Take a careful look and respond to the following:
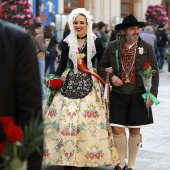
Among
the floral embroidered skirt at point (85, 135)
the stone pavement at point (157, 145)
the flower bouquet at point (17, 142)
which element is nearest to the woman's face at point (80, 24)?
the floral embroidered skirt at point (85, 135)

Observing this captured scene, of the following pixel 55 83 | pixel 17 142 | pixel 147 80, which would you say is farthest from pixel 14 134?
pixel 55 83

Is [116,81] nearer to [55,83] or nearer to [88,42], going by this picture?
[88,42]

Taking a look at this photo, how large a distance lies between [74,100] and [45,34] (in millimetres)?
9650

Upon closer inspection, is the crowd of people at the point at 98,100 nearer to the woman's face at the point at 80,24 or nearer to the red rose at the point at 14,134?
the woman's face at the point at 80,24

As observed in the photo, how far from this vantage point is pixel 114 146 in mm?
6754

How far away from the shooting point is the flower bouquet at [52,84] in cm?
682

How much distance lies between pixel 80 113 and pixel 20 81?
413cm

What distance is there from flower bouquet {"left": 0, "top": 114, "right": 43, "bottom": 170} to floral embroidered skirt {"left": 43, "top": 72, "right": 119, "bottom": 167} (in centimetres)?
420

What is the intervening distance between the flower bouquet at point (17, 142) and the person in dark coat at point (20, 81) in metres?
0.17

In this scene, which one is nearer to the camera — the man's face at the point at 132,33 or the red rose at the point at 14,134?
the red rose at the point at 14,134

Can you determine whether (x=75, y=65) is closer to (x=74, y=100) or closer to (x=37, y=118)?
(x=74, y=100)

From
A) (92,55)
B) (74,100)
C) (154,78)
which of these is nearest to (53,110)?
(74,100)

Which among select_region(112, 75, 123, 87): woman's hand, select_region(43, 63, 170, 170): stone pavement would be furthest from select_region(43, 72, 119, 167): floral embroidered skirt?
select_region(43, 63, 170, 170): stone pavement

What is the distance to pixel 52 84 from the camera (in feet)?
22.5
